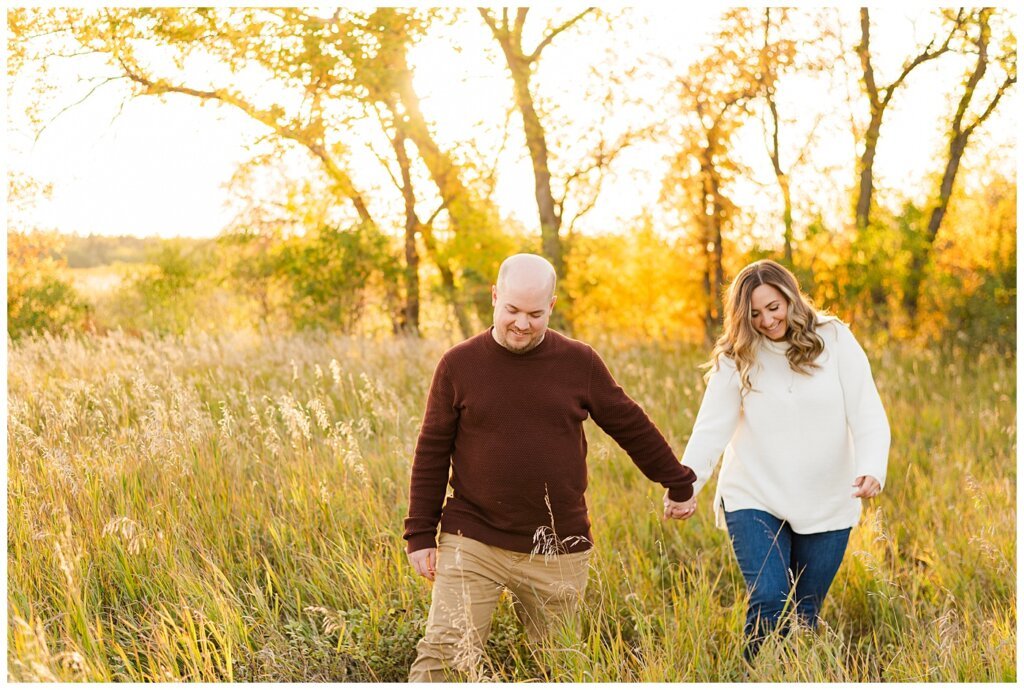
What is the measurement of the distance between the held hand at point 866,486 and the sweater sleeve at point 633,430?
2.39 ft

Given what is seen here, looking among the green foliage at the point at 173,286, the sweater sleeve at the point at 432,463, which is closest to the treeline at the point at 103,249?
the green foliage at the point at 173,286

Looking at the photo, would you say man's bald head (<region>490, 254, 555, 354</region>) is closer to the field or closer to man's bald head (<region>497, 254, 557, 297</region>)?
man's bald head (<region>497, 254, 557, 297</region>)

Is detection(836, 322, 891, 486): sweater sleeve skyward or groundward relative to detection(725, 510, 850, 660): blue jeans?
skyward

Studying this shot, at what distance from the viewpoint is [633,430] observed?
3.43m

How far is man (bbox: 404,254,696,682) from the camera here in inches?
125

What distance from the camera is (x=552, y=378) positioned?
10.6ft

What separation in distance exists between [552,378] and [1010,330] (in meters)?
9.71

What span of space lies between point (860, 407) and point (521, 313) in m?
1.77

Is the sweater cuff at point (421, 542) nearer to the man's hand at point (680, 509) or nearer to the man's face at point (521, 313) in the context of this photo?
the man's face at point (521, 313)

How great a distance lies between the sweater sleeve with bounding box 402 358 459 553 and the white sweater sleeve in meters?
1.20

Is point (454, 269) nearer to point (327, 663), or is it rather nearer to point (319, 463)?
point (319, 463)

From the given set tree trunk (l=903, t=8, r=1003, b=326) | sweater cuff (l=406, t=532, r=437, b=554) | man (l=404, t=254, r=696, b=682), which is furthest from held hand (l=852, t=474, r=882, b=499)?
tree trunk (l=903, t=8, r=1003, b=326)

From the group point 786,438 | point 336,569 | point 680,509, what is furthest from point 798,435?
point 336,569

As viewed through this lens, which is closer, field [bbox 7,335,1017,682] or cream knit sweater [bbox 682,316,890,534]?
field [bbox 7,335,1017,682]
